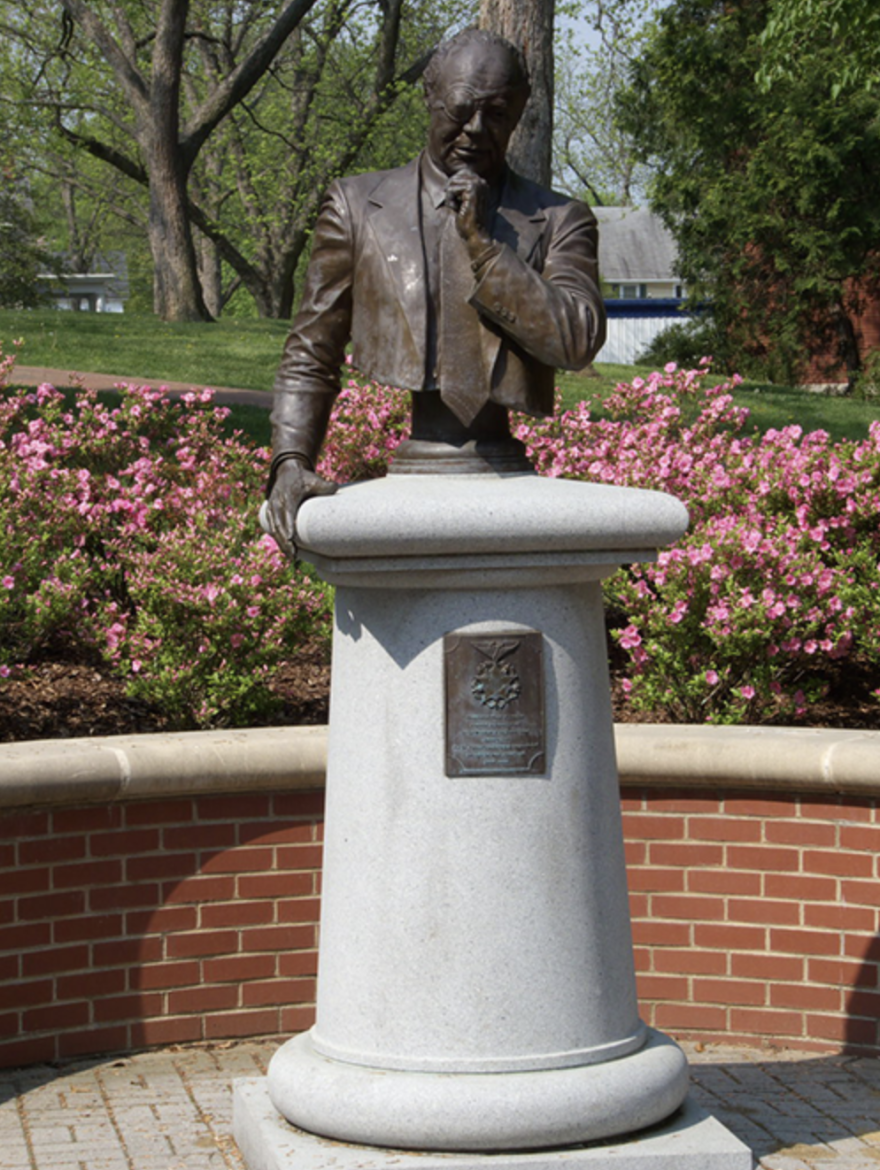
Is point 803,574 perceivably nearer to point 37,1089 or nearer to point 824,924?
point 824,924

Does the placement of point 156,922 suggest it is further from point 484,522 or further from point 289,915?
point 484,522

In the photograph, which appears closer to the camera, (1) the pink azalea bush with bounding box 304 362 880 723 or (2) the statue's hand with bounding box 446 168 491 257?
(2) the statue's hand with bounding box 446 168 491 257

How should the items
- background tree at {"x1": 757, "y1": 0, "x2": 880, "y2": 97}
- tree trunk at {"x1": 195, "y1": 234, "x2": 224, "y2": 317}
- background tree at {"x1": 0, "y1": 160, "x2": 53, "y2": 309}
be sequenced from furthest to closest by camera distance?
tree trunk at {"x1": 195, "y1": 234, "x2": 224, "y2": 317} → background tree at {"x1": 0, "y1": 160, "x2": 53, "y2": 309} → background tree at {"x1": 757, "y1": 0, "x2": 880, "y2": 97}

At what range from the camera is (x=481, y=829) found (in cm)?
405

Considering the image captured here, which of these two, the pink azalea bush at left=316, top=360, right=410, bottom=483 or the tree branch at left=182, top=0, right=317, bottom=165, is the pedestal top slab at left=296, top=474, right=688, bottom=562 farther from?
the tree branch at left=182, top=0, right=317, bottom=165

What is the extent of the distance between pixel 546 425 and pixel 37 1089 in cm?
479

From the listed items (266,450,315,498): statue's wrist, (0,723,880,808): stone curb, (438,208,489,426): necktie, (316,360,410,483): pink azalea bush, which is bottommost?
(0,723,880,808): stone curb

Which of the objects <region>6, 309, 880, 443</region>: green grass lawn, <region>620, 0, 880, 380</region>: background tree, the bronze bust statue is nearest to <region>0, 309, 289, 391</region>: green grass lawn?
<region>6, 309, 880, 443</region>: green grass lawn

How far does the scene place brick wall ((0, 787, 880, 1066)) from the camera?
209 inches

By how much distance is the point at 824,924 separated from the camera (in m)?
5.46

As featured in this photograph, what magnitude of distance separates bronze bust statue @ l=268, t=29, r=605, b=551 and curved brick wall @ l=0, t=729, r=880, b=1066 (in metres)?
1.49

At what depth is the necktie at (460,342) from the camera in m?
4.26

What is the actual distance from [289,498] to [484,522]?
0.59 m

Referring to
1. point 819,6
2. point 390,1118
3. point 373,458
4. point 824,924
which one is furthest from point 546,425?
point 819,6
